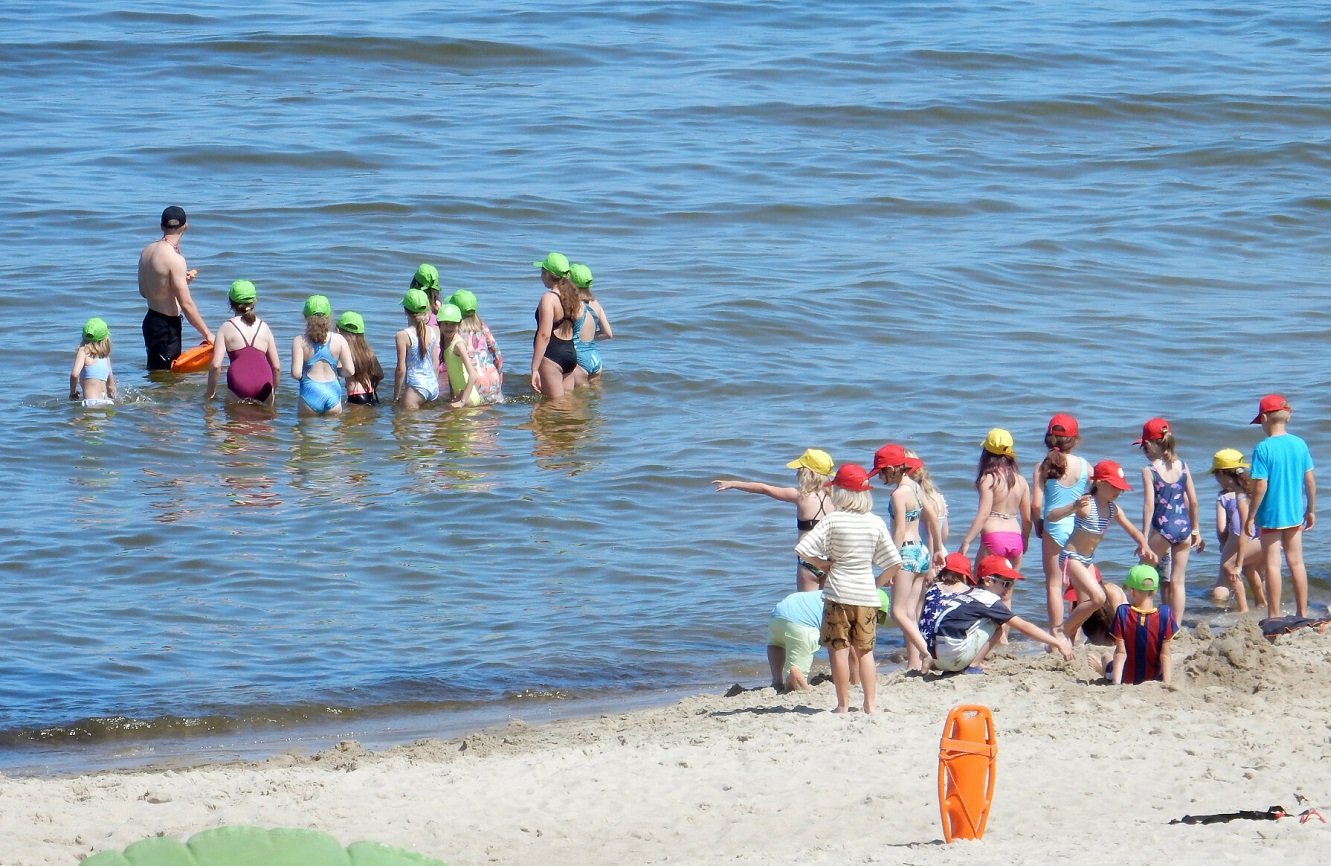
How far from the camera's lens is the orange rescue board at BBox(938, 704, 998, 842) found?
5496 mm

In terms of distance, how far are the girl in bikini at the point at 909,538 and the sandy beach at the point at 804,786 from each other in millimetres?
557

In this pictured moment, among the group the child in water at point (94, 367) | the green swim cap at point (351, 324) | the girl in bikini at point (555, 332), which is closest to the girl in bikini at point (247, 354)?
the green swim cap at point (351, 324)

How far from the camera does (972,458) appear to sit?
12039 millimetres

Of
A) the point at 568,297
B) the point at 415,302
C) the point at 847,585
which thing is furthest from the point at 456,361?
the point at 847,585

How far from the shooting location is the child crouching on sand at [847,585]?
23.3ft

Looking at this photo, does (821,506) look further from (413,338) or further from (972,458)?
(413,338)

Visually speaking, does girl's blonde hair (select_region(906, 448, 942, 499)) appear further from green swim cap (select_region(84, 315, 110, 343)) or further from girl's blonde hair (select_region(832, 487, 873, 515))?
green swim cap (select_region(84, 315, 110, 343))

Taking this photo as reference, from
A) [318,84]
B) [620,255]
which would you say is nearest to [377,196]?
[620,255]

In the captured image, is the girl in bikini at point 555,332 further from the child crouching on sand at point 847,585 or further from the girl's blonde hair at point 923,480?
the child crouching on sand at point 847,585

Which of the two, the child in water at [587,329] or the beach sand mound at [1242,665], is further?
the child in water at [587,329]

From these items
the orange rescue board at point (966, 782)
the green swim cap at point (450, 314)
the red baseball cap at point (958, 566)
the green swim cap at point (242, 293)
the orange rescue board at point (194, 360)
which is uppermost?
the green swim cap at point (242, 293)

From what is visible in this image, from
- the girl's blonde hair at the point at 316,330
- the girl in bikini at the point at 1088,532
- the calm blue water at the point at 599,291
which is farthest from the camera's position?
the girl's blonde hair at the point at 316,330

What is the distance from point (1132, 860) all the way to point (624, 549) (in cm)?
560

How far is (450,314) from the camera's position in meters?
12.9
